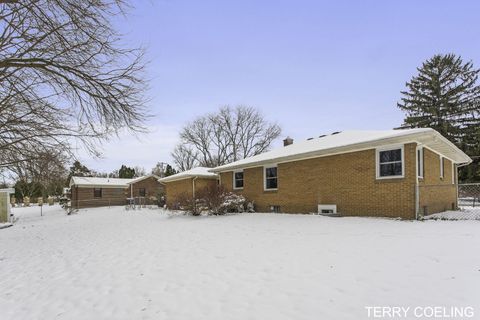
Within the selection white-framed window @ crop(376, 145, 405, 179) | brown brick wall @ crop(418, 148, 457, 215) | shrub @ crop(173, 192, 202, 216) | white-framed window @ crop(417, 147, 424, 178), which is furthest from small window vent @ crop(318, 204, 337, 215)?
shrub @ crop(173, 192, 202, 216)

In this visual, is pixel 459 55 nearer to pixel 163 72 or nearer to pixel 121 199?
pixel 163 72

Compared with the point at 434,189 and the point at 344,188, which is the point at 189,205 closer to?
the point at 344,188

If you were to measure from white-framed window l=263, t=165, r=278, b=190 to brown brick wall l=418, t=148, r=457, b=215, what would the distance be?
22.7ft

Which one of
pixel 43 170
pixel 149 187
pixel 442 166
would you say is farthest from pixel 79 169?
pixel 149 187

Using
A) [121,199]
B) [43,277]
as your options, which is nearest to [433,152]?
[43,277]

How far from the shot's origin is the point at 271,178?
1667 cm

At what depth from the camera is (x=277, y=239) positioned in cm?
831

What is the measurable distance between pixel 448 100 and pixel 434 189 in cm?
2951

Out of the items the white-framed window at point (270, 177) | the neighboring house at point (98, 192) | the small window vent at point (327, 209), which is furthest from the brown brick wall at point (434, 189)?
the neighboring house at point (98, 192)

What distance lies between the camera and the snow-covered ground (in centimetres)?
393

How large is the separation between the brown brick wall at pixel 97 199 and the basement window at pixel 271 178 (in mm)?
25862

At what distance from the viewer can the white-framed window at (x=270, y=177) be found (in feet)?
53.8

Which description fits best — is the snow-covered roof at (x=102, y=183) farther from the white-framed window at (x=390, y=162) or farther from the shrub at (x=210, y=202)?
the white-framed window at (x=390, y=162)

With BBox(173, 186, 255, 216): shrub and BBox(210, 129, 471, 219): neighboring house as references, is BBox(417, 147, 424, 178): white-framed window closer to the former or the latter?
BBox(210, 129, 471, 219): neighboring house
